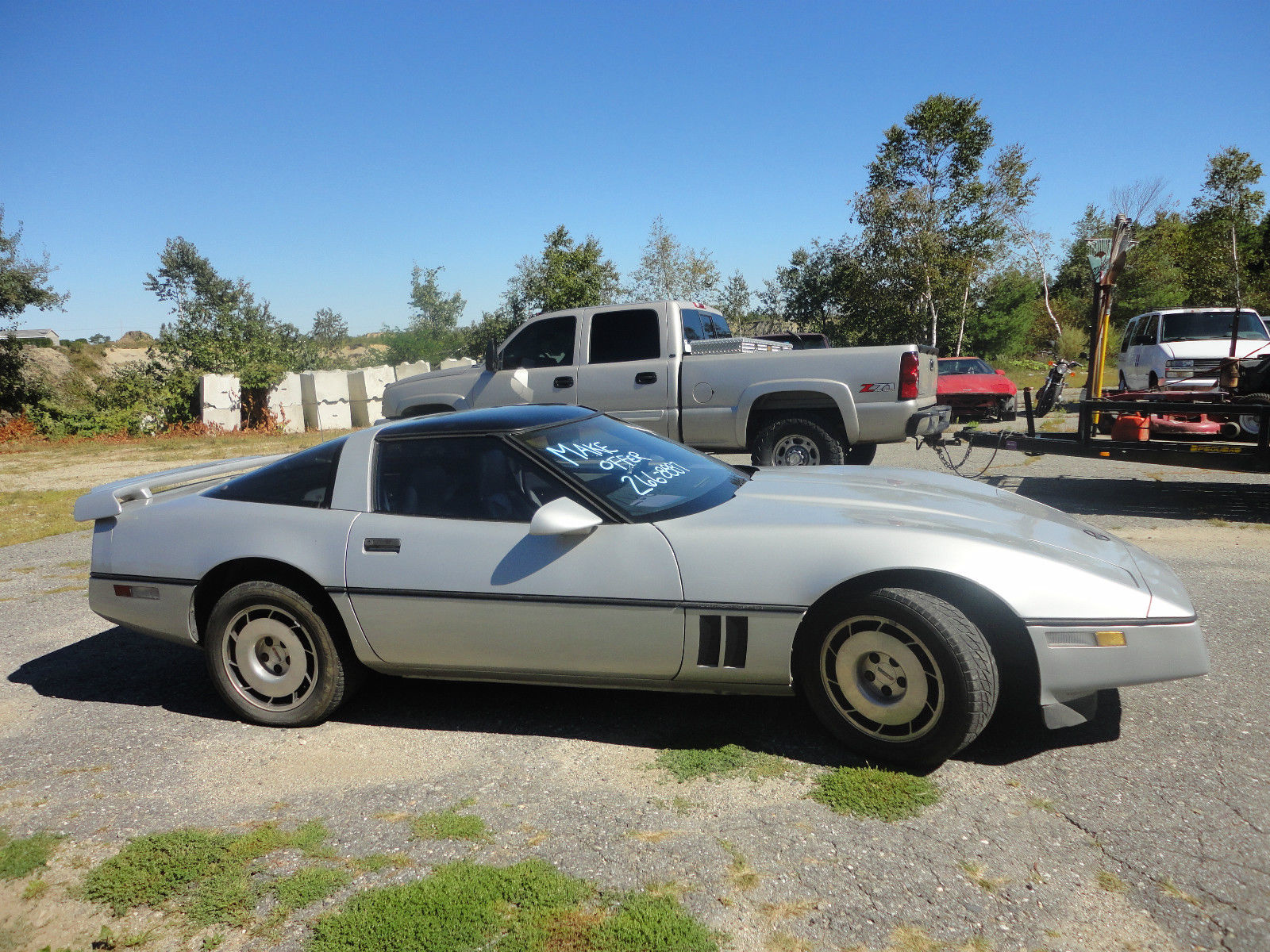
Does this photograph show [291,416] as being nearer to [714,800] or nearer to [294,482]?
[294,482]

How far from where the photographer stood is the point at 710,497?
11.7 ft

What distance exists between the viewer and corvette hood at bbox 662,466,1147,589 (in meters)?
3.12

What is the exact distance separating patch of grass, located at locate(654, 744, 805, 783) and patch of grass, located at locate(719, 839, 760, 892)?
17.6 inches

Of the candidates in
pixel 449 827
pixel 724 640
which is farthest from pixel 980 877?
pixel 449 827

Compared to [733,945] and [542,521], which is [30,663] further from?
[733,945]

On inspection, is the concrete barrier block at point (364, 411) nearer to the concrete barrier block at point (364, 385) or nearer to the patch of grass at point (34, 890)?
the concrete barrier block at point (364, 385)

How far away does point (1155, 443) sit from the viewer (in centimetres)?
733

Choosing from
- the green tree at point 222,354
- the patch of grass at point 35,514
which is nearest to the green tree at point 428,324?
the green tree at point 222,354

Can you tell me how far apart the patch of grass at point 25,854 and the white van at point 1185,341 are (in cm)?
1541

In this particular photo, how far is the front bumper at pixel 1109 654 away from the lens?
2822mm

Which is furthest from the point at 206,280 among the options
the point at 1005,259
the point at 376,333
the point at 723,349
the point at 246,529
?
the point at 376,333

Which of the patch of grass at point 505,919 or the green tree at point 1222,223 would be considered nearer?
the patch of grass at point 505,919

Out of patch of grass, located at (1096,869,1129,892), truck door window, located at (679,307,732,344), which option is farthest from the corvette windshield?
truck door window, located at (679,307,732,344)

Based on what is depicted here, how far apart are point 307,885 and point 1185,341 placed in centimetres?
1636
